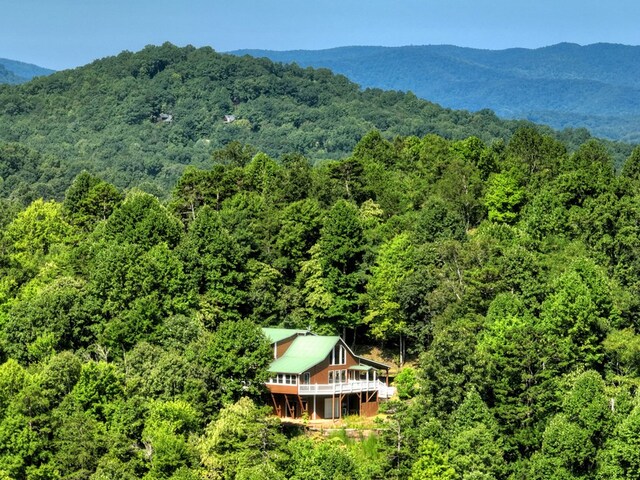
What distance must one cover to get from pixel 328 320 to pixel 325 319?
0.23 m

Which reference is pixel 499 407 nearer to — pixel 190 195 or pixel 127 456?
pixel 127 456

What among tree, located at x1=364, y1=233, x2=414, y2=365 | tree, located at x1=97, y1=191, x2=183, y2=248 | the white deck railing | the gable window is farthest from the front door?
tree, located at x1=97, y1=191, x2=183, y2=248

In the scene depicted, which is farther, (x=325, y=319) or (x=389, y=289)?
Answer: (x=325, y=319)

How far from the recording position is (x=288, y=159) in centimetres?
11669

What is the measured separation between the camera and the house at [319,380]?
2849 inches

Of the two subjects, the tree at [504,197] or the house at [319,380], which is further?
the tree at [504,197]

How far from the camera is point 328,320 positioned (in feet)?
267

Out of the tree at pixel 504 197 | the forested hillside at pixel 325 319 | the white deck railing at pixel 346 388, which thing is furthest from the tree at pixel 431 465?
the tree at pixel 504 197

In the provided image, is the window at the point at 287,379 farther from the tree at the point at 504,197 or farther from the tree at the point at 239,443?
the tree at the point at 504,197

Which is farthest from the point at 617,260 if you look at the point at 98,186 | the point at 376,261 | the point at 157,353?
the point at 98,186

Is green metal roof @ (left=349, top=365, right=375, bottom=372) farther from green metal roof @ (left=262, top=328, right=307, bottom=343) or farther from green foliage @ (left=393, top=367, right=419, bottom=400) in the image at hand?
green metal roof @ (left=262, top=328, right=307, bottom=343)

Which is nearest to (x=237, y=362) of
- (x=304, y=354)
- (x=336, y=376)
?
(x=304, y=354)

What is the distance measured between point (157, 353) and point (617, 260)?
30.8 meters

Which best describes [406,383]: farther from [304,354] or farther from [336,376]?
[304,354]
